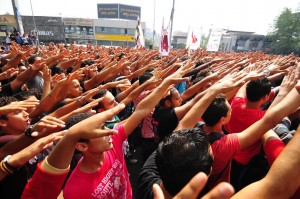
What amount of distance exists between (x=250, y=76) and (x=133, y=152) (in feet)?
9.56

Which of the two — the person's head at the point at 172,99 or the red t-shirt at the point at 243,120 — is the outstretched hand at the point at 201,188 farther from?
the person's head at the point at 172,99

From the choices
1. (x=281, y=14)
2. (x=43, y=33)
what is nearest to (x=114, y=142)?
(x=43, y=33)

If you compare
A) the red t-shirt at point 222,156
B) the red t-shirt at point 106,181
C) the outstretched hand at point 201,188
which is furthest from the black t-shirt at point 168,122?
the outstretched hand at point 201,188

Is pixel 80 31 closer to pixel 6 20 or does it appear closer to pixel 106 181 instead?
pixel 6 20

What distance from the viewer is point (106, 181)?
1.73 m

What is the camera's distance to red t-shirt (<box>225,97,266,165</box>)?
230 centimetres

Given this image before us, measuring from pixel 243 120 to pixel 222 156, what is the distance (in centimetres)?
99

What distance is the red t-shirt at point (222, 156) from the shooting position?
1.69 metres

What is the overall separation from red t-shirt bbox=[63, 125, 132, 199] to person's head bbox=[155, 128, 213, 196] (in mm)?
682

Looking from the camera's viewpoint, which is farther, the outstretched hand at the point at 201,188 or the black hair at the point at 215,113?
the black hair at the point at 215,113

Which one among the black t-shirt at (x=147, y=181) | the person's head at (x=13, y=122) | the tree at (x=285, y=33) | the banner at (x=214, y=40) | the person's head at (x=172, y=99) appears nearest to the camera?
the black t-shirt at (x=147, y=181)

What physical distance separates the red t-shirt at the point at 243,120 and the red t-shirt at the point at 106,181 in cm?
126

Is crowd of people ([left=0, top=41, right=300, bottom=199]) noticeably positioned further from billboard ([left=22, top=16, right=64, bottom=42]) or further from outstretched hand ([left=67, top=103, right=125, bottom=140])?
billboard ([left=22, top=16, right=64, bottom=42])

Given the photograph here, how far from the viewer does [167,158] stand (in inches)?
Answer: 46.7
